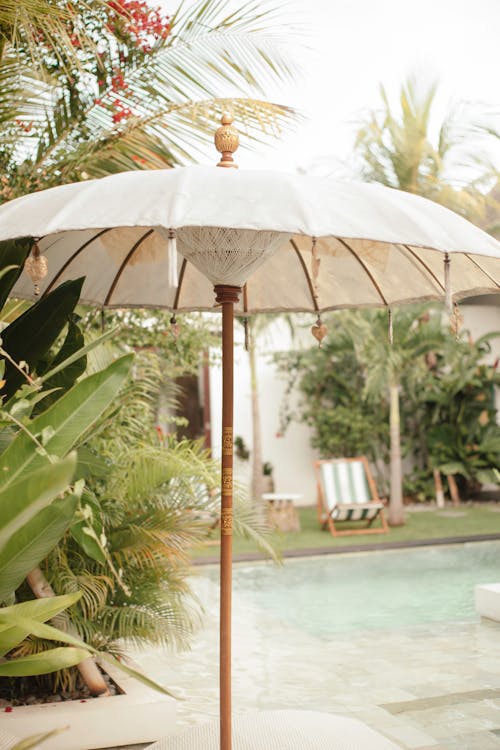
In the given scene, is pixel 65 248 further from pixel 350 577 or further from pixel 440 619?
pixel 350 577

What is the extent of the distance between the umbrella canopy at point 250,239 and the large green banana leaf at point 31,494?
79cm

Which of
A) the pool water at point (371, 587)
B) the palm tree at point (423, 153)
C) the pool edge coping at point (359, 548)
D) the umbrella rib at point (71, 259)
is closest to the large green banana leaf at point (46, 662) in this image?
the umbrella rib at point (71, 259)

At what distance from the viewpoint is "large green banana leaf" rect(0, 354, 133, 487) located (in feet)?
5.95

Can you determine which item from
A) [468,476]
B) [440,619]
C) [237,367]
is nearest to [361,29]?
[237,367]

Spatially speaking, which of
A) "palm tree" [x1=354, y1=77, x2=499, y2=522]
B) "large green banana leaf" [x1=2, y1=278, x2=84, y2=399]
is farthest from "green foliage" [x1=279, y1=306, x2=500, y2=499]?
"large green banana leaf" [x1=2, y1=278, x2=84, y2=399]

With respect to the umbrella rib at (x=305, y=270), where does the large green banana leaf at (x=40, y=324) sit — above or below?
below

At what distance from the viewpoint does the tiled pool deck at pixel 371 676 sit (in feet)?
13.7

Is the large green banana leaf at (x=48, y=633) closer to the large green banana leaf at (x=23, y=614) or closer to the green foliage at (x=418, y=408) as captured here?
the large green banana leaf at (x=23, y=614)

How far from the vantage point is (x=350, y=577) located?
862cm

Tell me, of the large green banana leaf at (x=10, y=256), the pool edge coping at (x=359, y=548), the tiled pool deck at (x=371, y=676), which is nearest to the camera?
the large green banana leaf at (x=10, y=256)

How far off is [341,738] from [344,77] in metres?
14.0

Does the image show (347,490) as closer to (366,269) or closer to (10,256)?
(366,269)

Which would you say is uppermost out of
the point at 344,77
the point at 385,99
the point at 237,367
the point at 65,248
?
the point at 344,77

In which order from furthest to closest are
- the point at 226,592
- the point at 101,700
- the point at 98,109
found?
1. the point at 98,109
2. the point at 101,700
3. the point at 226,592
